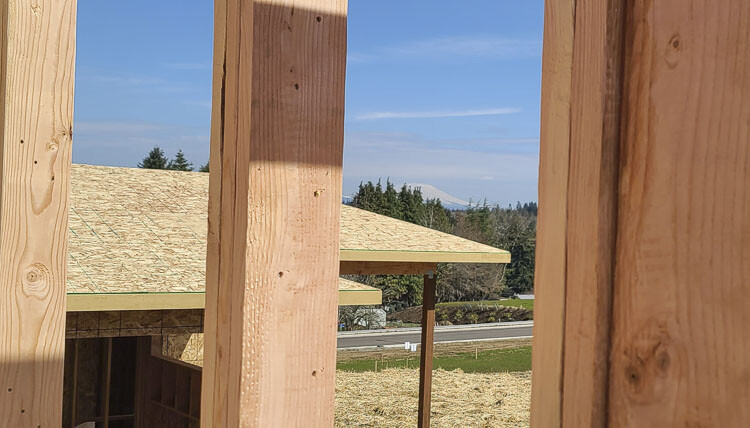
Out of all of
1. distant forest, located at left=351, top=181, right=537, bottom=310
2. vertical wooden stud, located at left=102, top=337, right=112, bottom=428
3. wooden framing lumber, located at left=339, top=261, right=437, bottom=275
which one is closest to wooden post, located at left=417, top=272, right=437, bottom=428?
wooden framing lumber, located at left=339, top=261, right=437, bottom=275

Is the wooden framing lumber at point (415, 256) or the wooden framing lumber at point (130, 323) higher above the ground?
the wooden framing lumber at point (415, 256)

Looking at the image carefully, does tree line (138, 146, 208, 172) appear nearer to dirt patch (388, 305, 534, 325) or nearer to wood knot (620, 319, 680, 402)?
dirt patch (388, 305, 534, 325)

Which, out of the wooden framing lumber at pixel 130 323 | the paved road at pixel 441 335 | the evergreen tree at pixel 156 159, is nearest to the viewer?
the wooden framing lumber at pixel 130 323

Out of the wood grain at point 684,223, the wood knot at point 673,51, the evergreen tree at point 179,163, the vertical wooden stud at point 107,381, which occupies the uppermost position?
the evergreen tree at point 179,163

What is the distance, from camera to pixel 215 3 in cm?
119

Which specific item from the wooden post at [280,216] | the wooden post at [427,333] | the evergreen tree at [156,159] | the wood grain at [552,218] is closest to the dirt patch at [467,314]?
the evergreen tree at [156,159]

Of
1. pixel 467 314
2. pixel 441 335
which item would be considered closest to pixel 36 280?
pixel 441 335

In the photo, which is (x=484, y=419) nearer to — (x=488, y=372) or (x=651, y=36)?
(x=488, y=372)

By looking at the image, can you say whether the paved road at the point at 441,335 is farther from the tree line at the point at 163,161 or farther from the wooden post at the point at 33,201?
the wooden post at the point at 33,201

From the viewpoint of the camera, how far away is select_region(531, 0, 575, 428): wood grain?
1.95ft

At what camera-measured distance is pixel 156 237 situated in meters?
8.03

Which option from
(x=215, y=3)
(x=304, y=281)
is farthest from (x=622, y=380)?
(x=215, y=3)

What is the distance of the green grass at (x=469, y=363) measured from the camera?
20980mm

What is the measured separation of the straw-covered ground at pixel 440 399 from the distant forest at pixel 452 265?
21637mm
